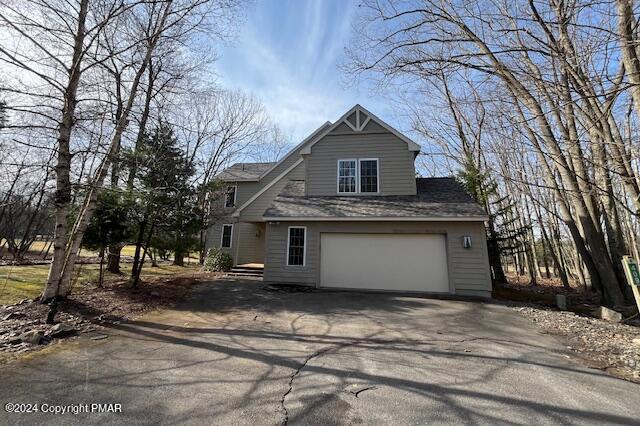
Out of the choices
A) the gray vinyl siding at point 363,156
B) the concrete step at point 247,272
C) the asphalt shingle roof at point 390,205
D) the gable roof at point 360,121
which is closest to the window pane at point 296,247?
the asphalt shingle roof at point 390,205

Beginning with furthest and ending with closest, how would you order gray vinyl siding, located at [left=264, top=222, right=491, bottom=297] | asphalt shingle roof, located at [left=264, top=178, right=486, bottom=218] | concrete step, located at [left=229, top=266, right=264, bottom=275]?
concrete step, located at [left=229, top=266, right=264, bottom=275], asphalt shingle roof, located at [left=264, top=178, right=486, bottom=218], gray vinyl siding, located at [left=264, top=222, right=491, bottom=297]

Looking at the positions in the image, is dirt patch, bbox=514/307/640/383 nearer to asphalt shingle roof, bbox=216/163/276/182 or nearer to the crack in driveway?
the crack in driveway

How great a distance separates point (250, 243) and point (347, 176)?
26.0ft

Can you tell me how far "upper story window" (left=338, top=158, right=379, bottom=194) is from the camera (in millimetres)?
11969

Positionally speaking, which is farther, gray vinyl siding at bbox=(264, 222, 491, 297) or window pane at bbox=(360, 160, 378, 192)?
Result: window pane at bbox=(360, 160, 378, 192)

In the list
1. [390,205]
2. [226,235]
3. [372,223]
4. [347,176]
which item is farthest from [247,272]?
[390,205]

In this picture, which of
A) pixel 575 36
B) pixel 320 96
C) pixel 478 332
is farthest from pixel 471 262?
pixel 320 96

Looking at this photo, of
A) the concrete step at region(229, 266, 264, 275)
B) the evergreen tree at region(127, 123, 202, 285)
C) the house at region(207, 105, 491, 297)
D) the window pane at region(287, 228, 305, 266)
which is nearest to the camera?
the evergreen tree at region(127, 123, 202, 285)

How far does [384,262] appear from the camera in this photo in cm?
1033

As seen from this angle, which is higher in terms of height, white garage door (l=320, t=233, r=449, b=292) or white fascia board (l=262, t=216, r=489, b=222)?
white fascia board (l=262, t=216, r=489, b=222)

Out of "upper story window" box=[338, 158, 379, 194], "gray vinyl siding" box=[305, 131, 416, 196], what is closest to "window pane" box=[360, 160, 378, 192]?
"upper story window" box=[338, 158, 379, 194]

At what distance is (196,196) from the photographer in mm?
10664

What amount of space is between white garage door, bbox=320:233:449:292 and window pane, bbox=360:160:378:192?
7.69 ft

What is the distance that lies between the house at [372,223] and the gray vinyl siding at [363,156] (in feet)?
0.13
